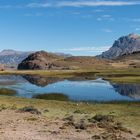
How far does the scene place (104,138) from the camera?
26719 mm

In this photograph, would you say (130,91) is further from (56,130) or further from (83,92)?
(56,130)

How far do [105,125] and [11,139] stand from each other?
8.36 m

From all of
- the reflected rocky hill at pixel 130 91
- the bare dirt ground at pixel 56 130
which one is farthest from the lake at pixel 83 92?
the bare dirt ground at pixel 56 130

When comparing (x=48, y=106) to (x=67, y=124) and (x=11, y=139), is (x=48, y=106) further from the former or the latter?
(x=11, y=139)

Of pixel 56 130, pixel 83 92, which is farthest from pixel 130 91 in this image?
pixel 56 130

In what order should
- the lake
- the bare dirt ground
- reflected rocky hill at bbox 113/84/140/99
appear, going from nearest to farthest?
the bare dirt ground
the lake
reflected rocky hill at bbox 113/84/140/99

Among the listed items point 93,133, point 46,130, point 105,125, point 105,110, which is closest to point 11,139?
point 46,130

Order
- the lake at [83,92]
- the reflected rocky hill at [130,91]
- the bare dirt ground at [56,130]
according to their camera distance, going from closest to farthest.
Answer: the bare dirt ground at [56,130]
the lake at [83,92]
the reflected rocky hill at [130,91]

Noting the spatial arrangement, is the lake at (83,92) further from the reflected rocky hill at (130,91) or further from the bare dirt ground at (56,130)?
the bare dirt ground at (56,130)

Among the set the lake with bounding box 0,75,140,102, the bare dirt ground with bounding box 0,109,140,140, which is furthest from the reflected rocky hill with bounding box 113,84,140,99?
the bare dirt ground with bounding box 0,109,140,140

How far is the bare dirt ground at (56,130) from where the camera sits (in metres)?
27.2

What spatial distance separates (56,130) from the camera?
1171 inches

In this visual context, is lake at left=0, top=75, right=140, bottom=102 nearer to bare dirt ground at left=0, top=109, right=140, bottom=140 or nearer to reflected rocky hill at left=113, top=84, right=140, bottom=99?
reflected rocky hill at left=113, top=84, right=140, bottom=99

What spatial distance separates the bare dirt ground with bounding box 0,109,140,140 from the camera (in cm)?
2725
